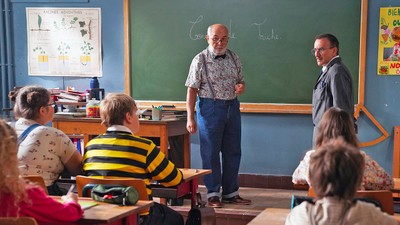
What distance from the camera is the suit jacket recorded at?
472 cm

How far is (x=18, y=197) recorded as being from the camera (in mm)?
2473

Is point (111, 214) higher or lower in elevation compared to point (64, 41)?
lower

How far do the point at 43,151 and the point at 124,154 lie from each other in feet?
1.77

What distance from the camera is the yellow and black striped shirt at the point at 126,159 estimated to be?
3.53 m

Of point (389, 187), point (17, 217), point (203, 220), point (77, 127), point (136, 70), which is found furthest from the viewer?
point (136, 70)

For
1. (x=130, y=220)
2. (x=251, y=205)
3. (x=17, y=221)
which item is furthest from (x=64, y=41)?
(x=17, y=221)

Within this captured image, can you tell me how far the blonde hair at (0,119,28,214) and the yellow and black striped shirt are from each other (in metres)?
1.06

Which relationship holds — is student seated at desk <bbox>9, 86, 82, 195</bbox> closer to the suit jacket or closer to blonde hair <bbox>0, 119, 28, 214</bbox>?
blonde hair <bbox>0, 119, 28, 214</bbox>

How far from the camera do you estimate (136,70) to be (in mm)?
6891

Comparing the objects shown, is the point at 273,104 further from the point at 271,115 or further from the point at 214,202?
the point at 214,202

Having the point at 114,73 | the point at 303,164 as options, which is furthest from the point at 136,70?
the point at 303,164

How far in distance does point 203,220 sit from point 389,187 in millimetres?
1396

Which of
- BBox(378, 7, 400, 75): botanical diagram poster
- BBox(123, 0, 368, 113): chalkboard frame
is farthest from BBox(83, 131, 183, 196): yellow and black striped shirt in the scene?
BBox(378, 7, 400, 75): botanical diagram poster

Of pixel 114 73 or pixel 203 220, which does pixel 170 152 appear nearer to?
pixel 114 73
